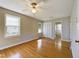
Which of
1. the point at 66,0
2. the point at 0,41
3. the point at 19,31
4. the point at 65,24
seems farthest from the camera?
the point at 65,24

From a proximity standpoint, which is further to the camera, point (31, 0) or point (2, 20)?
point (2, 20)

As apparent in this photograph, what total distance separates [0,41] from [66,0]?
3697 millimetres

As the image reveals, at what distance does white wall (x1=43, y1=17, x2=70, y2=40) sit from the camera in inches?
310

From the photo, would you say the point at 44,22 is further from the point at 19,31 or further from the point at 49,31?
the point at 19,31

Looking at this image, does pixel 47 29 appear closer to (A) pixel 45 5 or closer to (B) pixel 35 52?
(B) pixel 35 52

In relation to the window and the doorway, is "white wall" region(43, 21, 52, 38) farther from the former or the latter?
the window

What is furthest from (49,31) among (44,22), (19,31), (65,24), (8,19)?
(8,19)

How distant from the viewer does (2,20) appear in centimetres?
437

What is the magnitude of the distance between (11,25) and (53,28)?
5.42 m

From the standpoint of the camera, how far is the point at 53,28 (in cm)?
945

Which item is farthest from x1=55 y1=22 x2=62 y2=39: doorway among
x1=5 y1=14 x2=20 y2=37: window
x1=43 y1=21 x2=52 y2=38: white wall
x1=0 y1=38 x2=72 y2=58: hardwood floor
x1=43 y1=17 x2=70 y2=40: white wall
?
x1=5 y1=14 x2=20 y2=37: window

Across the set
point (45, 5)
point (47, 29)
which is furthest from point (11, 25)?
point (47, 29)

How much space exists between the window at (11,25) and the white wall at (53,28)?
4.51 m

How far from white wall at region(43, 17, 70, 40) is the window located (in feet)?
14.8
